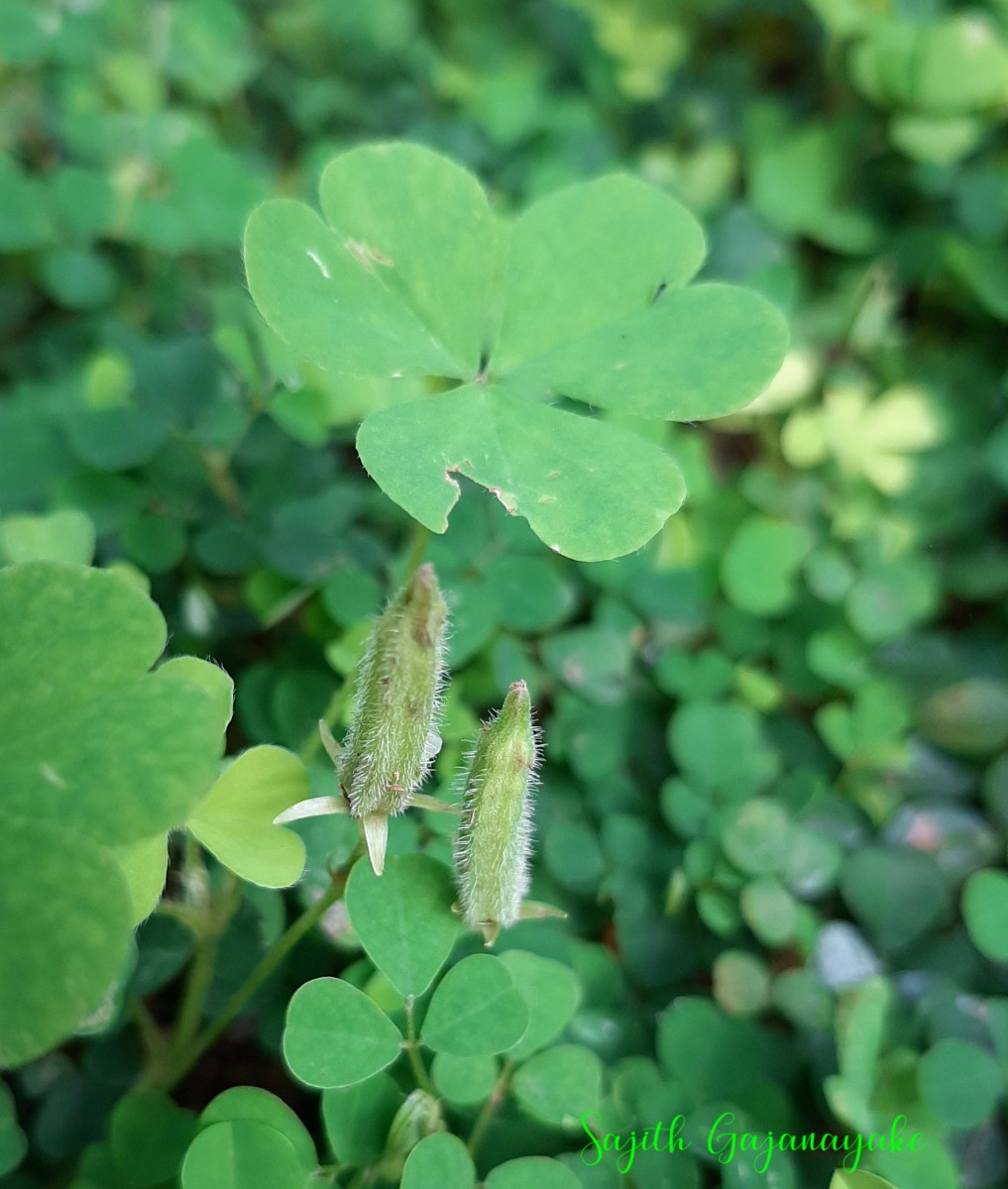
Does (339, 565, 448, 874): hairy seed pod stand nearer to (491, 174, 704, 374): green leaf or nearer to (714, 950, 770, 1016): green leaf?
(491, 174, 704, 374): green leaf

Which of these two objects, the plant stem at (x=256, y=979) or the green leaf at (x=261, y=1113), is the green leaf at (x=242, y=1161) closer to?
the green leaf at (x=261, y=1113)

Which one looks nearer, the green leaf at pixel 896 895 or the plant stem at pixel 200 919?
Result: the plant stem at pixel 200 919

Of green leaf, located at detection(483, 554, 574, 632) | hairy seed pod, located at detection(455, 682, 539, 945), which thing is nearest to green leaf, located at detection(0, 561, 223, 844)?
hairy seed pod, located at detection(455, 682, 539, 945)

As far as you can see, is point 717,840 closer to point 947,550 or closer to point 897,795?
point 897,795

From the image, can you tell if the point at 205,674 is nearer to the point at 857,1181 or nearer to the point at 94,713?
the point at 94,713

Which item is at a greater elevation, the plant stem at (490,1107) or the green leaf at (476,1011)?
the green leaf at (476,1011)

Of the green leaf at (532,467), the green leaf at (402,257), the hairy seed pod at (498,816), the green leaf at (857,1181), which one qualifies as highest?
the green leaf at (402,257)

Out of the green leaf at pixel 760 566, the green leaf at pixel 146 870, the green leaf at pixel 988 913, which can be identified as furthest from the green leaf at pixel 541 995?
the green leaf at pixel 760 566
